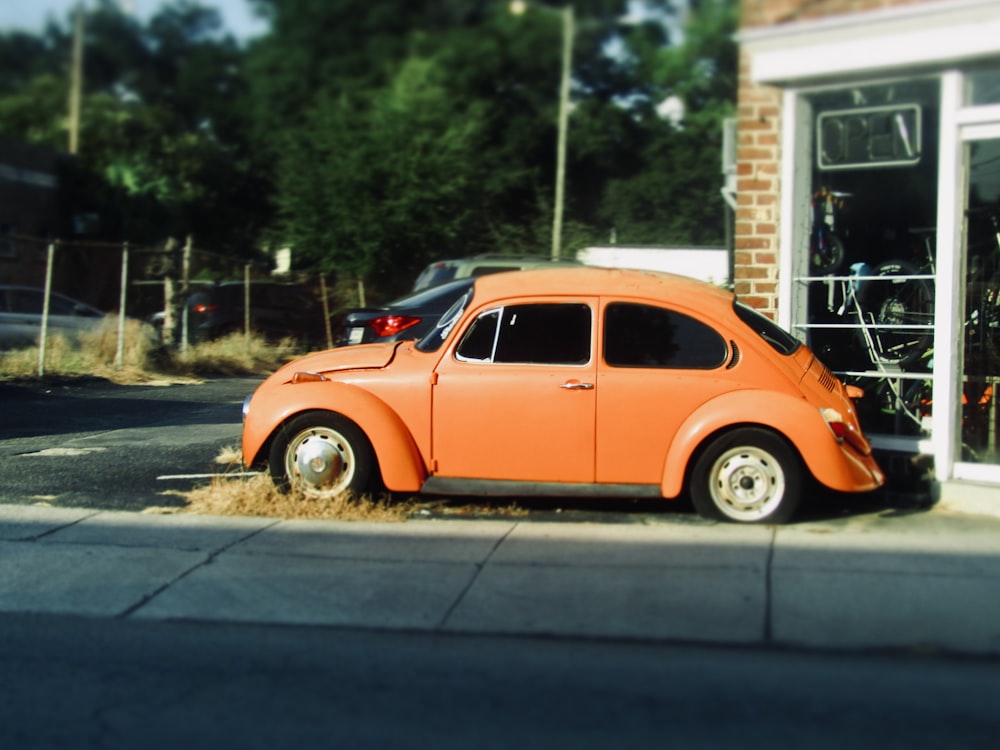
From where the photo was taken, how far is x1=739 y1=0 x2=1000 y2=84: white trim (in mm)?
7602

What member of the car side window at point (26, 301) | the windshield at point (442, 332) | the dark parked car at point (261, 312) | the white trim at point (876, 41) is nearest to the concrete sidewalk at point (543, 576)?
the windshield at point (442, 332)

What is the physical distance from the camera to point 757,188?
857 cm

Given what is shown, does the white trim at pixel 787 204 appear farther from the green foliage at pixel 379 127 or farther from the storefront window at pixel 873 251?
the green foliage at pixel 379 127

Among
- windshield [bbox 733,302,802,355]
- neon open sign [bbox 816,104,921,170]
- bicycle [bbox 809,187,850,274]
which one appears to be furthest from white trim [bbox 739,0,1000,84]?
windshield [bbox 733,302,802,355]

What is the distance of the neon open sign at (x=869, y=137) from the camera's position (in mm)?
8320

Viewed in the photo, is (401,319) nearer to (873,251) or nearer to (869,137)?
(873,251)

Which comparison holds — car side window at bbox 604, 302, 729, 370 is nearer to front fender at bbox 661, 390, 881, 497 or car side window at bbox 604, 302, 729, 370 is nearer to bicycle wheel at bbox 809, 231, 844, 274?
front fender at bbox 661, 390, 881, 497

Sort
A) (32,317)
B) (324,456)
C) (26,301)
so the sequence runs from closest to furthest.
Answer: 1. (324,456)
2. (32,317)
3. (26,301)

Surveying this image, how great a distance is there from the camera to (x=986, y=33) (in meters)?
7.57

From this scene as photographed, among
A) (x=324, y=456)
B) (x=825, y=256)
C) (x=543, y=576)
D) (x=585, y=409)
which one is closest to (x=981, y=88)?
(x=825, y=256)

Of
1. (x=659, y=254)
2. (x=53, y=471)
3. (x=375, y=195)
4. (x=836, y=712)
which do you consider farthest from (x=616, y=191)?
(x=836, y=712)

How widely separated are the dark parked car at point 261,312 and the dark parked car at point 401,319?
8.02m

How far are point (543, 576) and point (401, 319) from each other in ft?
Answer: 21.5

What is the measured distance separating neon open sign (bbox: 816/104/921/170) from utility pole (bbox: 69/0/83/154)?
109 ft
